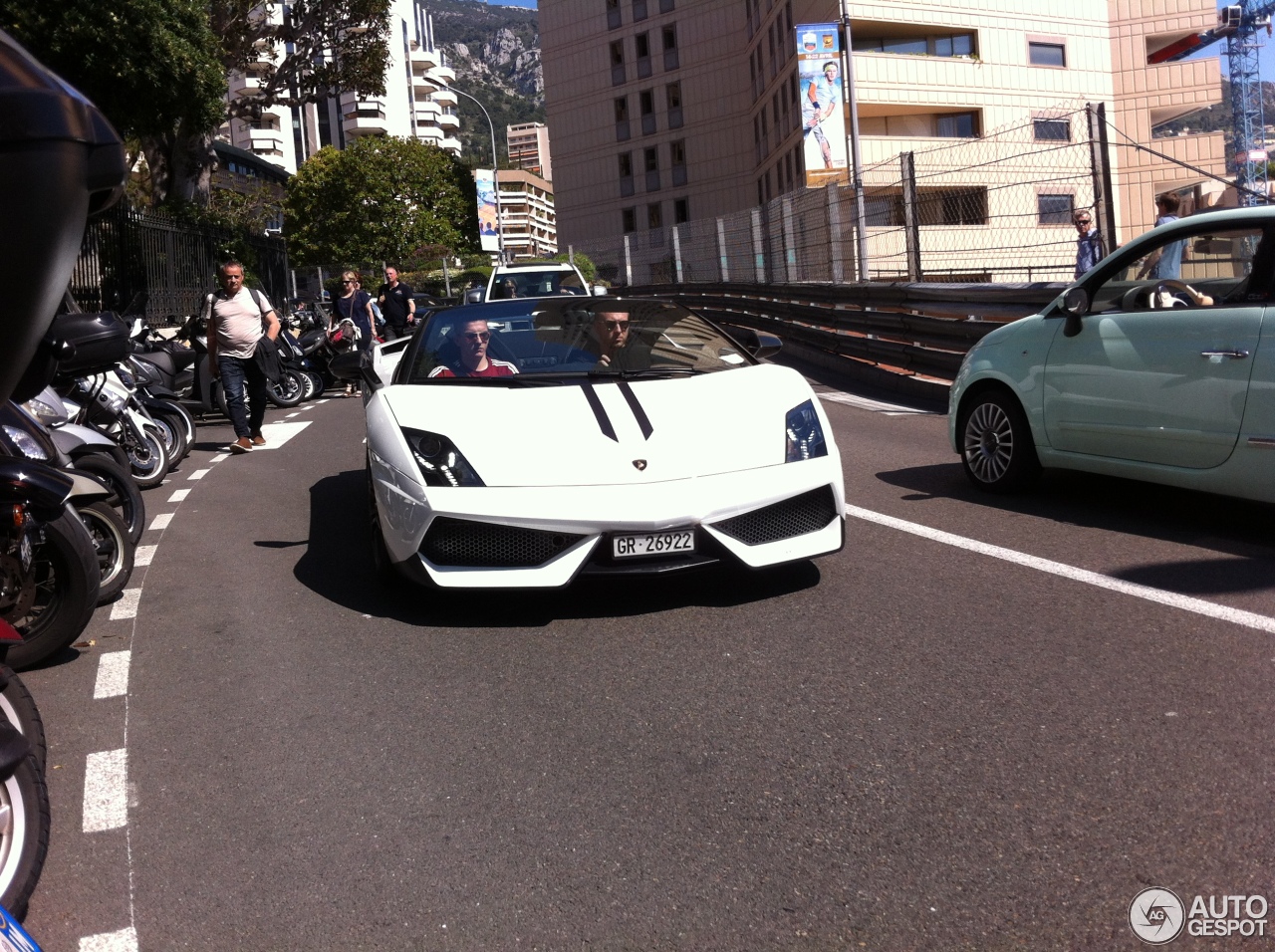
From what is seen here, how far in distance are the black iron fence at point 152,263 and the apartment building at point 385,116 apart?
74.3 meters

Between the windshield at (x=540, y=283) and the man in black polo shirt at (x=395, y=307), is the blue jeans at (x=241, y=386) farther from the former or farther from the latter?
the windshield at (x=540, y=283)

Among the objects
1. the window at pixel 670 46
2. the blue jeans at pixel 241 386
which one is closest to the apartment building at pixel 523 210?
the window at pixel 670 46

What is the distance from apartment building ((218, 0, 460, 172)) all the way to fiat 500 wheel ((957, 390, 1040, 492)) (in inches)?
3759

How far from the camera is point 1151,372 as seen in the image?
672 cm

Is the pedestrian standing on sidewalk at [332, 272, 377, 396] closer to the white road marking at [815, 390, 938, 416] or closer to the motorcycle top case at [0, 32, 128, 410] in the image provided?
the white road marking at [815, 390, 938, 416]

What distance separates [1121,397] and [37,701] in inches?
206

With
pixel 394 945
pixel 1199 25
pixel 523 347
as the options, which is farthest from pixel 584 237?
pixel 394 945

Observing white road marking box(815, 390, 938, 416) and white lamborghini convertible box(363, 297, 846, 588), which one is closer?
white lamborghini convertible box(363, 297, 846, 588)

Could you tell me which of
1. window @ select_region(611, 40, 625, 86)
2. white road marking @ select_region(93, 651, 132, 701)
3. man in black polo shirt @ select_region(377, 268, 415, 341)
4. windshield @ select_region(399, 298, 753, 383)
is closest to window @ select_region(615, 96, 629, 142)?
window @ select_region(611, 40, 625, 86)

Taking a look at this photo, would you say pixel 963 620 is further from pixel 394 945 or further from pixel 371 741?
pixel 394 945

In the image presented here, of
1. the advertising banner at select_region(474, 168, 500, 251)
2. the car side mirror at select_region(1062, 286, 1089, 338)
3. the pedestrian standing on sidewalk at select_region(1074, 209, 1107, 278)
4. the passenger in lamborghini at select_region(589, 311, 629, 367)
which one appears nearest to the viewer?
the passenger in lamborghini at select_region(589, 311, 629, 367)

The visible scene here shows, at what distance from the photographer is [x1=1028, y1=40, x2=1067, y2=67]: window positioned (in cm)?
4525

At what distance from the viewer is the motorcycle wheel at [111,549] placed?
21.0 feet

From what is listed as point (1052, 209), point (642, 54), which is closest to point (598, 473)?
point (1052, 209)
